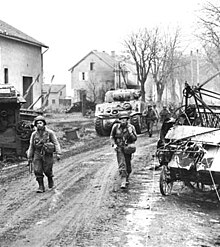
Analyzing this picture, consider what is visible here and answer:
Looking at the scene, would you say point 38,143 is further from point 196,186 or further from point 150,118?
point 150,118

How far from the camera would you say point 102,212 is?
8.87 metres

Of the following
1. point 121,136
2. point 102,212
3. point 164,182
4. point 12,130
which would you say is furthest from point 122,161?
point 12,130

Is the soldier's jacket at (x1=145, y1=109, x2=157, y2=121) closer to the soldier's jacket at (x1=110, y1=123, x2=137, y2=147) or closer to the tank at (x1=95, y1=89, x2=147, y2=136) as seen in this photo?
the tank at (x1=95, y1=89, x2=147, y2=136)

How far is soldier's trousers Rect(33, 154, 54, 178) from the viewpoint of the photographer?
10.8 meters

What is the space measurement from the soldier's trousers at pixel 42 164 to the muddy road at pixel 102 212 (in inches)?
14.9

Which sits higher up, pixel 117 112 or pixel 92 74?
pixel 92 74

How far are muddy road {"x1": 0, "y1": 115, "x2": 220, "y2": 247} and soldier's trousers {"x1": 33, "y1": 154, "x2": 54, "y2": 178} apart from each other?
0.38 m

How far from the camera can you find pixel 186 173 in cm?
1009

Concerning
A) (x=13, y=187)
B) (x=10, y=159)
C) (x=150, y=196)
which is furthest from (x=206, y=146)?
(x=10, y=159)

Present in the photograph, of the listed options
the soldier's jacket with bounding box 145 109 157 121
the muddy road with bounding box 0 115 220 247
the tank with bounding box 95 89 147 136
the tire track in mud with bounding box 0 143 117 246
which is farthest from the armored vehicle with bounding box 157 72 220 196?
the tank with bounding box 95 89 147 136

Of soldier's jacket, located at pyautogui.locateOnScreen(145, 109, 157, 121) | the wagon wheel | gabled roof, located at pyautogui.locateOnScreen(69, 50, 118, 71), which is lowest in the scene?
the wagon wheel

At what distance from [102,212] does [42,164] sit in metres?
2.49

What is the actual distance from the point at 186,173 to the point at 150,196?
0.81 metres

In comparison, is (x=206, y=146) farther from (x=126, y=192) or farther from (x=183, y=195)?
(x=126, y=192)
